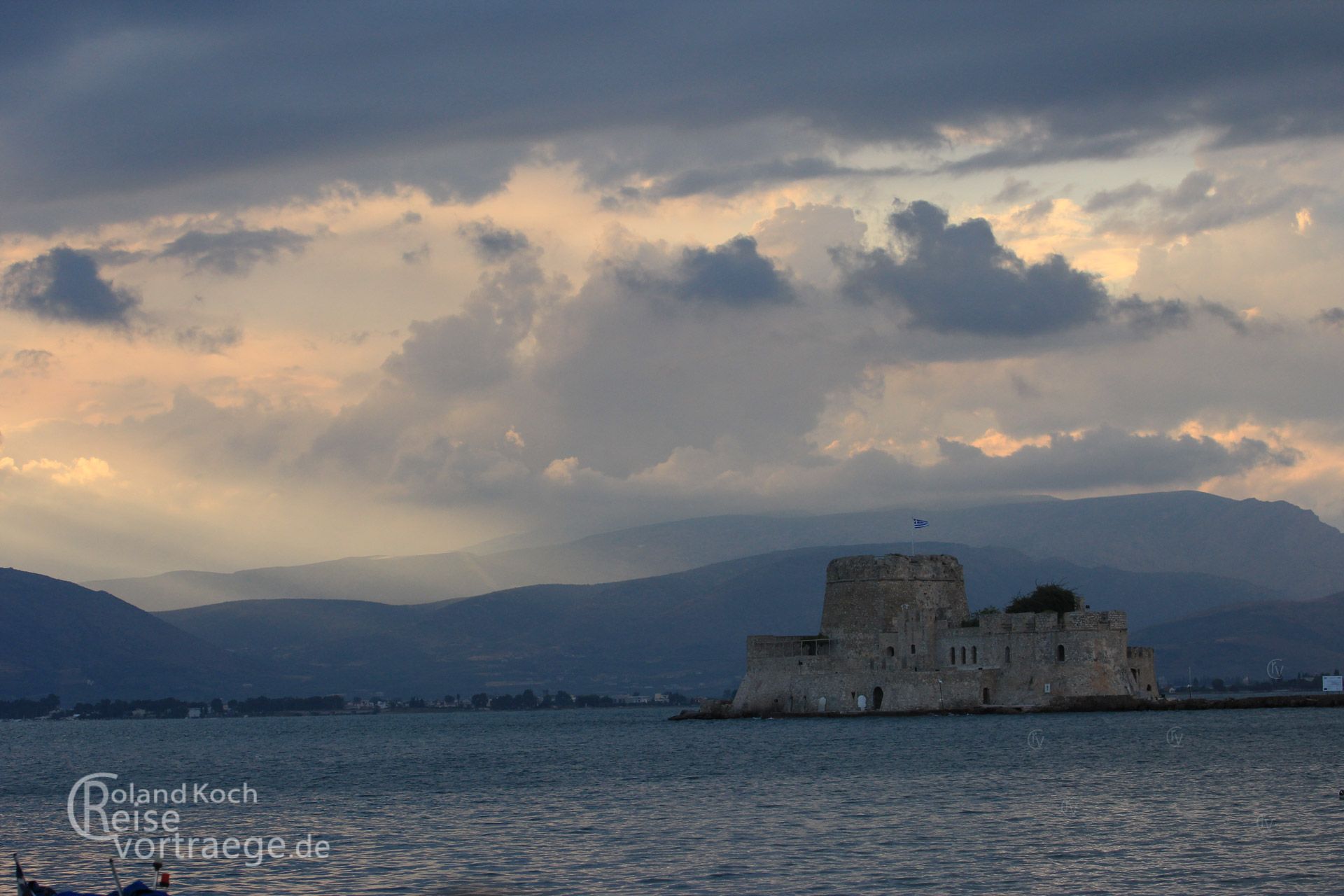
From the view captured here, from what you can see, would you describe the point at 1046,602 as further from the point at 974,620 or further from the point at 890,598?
the point at 890,598

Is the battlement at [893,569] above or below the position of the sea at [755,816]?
above

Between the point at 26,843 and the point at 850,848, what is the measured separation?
21625mm

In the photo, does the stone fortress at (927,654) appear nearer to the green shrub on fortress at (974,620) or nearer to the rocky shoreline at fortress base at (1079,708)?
the green shrub on fortress at (974,620)

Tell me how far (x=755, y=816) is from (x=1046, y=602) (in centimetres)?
6759

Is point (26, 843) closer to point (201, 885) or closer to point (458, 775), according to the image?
point (201, 885)

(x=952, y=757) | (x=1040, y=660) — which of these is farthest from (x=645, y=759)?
(x=1040, y=660)

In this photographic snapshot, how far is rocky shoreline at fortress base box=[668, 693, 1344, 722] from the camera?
99438 millimetres

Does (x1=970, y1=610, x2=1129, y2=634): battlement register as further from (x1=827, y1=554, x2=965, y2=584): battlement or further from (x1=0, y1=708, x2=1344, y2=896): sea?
(x1=0, y1=708, x2=1344, y2=896): sea

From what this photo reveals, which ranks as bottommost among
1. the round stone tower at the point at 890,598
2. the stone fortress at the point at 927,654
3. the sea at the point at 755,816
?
the sea at the point at 755,816

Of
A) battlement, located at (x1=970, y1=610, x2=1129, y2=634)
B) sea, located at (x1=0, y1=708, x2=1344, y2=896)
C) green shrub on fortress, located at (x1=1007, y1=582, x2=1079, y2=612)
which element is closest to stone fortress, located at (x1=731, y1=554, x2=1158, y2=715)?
battlement, located at (x1=970, y1=610, x2=1129, y2=634)

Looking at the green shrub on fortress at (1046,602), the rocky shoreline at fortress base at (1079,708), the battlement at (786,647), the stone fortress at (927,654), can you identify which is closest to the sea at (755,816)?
the rocky shoreline at fortress base at (1079,708)

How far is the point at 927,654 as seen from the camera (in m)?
104

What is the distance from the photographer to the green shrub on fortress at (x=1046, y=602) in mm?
110812

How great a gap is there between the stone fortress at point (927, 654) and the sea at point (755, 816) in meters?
10.8
